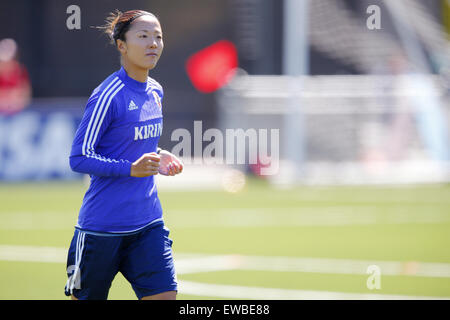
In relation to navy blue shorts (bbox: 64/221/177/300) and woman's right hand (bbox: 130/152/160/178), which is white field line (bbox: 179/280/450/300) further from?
woman's right hand (bbox: 130/152/160/178)

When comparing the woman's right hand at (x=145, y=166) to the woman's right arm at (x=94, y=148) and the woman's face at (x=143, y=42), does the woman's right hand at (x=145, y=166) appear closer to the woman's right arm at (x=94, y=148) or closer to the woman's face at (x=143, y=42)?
the woman's right arm at (x=94, y=148)

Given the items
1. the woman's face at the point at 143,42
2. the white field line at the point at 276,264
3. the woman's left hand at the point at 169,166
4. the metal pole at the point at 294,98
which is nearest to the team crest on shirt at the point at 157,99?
the woman's face at the point at 143,42

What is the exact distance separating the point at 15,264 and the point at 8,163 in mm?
7571

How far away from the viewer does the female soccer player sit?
5402 millimetres

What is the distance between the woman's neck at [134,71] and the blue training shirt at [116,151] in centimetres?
3

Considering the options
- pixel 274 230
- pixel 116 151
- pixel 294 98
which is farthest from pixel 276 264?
pixel 294 98

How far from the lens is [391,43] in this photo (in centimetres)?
2053

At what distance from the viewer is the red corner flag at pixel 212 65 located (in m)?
21.6

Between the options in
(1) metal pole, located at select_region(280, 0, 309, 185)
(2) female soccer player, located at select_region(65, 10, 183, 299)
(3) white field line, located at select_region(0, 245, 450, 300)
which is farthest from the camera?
(1) metal pole, located at select_region(280, 0, 309, 185)

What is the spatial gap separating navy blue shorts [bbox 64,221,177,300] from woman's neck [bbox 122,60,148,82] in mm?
927

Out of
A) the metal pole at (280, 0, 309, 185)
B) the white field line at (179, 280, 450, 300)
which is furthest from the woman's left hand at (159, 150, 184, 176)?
the metal pole at (280, 0, 309, 185)

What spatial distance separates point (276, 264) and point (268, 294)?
170 cm

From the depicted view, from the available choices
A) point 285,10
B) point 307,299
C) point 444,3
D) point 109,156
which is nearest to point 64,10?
point 285,10

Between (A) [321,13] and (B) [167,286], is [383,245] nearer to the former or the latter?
(B) [167,286]
